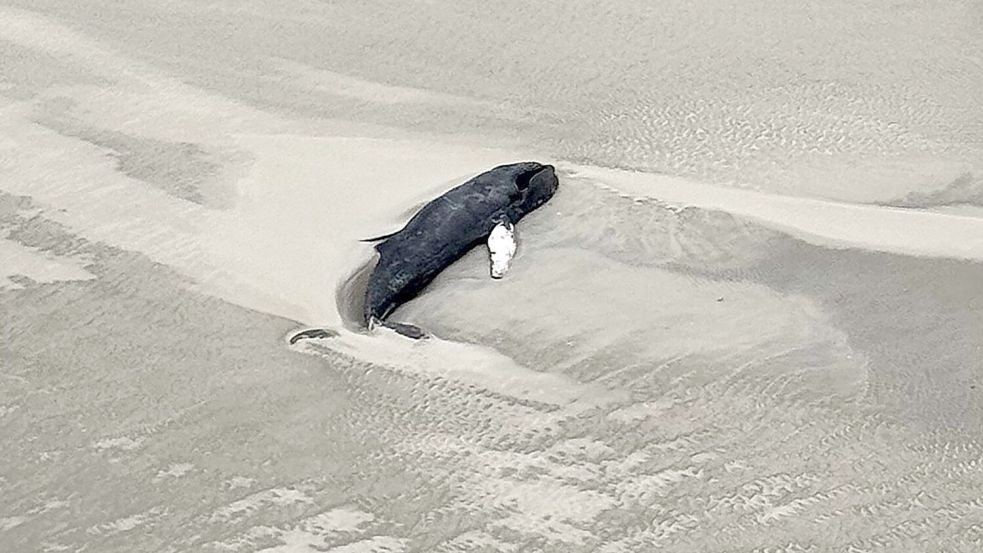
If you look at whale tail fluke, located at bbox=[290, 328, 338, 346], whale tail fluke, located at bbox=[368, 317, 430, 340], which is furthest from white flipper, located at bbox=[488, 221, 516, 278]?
whale tail fluke, located at bbox=[290, 328, 338, 346]

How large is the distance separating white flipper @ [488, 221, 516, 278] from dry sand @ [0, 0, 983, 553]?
0.03 m

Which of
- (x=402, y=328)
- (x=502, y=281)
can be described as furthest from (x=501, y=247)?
(x=402, y=328)

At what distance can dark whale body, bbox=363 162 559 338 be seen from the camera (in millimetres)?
3086

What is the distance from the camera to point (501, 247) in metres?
3.25

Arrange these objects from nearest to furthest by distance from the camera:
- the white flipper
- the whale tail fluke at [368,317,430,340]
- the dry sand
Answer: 1. the dry sand
2. the whale tail fluke at [368,317,430,340]
3. the white flipper

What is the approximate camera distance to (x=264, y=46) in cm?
438

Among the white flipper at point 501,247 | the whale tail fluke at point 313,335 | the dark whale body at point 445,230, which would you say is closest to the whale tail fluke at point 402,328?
the dark whale body at point 445,230

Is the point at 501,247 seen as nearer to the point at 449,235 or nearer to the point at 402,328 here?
the point at 449,235

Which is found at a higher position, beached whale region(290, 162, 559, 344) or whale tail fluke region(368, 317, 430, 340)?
beached whale region(290, 162, 559, 344)

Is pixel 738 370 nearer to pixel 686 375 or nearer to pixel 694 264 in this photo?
pixel 686 375

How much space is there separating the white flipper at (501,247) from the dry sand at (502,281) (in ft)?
0.11

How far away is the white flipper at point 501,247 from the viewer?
3.20 metres

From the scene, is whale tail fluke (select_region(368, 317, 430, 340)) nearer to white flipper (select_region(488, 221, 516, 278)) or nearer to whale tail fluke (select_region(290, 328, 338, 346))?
whale tail fluke (select_region(290, 328, 338, 346))

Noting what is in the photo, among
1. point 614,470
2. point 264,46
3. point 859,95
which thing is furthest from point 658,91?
point 614,470
